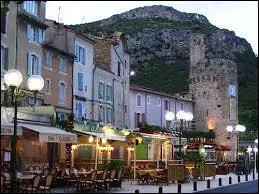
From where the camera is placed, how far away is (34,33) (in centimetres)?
3853

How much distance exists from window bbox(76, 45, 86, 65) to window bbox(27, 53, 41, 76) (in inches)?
294

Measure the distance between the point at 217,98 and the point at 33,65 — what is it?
152 feet

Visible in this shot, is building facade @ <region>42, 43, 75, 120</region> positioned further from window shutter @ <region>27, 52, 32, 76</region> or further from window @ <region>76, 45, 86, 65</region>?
window shutter @ <region>27, 52, 32, 76</region>

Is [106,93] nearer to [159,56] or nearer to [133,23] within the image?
[159,56]

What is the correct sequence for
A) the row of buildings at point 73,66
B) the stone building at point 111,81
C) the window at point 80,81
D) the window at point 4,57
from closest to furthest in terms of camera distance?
the window at point 4,57 < the row of buildings at point 73,66 < the window at point 80,81 < the stone building at point 111,81

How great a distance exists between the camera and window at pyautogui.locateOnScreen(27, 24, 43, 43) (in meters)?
37.6

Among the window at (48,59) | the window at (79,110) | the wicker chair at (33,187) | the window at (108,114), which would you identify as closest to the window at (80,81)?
the window at (79,110)

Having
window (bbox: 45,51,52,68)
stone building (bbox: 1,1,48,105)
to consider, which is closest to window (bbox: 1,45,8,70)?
stone building (bbox: 1,1,48,105)

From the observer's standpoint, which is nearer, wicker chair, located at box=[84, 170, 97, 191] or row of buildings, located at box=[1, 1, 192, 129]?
wicker chair, located at box=[84, 170, 97, 191]

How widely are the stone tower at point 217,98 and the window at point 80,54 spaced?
3613 centimetres

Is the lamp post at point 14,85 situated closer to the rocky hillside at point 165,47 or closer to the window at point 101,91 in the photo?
the window at point 101,91

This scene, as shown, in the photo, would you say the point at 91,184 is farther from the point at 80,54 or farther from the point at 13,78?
the point at 80,54

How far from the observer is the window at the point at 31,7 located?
37.2m

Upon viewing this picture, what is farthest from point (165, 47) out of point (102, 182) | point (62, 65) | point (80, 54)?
point (102, 182)
